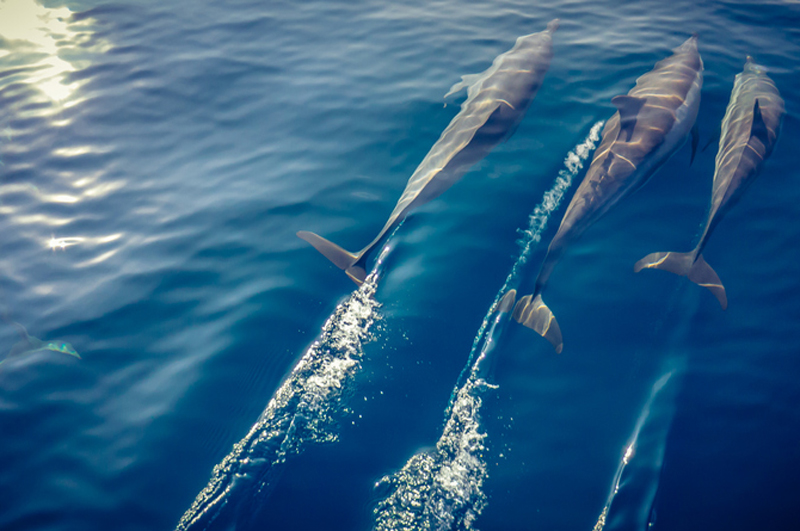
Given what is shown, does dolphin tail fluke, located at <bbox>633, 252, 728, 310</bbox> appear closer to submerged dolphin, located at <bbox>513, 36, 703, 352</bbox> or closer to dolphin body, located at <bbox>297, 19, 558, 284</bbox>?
submerged dolphin, located at <bbox>513, 36, 703, 352</bbox>

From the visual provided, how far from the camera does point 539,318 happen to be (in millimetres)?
4301

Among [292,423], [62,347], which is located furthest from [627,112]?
[62,347]

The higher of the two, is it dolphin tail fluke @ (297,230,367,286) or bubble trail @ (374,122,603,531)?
dolphin tail fluke @ (297,230,367,286)

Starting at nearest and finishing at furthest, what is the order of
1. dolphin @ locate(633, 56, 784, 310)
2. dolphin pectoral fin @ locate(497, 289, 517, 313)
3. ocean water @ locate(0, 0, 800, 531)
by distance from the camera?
ocean water @ locate(0, 0, 800, 531) < dolphin pectoral fin @ locate(497, 289, 517, 313) < dolphin @ locate(633, 56, 784, 310)

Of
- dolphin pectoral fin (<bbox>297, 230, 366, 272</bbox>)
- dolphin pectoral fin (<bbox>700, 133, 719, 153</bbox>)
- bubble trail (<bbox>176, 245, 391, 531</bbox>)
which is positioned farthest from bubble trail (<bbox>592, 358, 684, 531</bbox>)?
dolphin pectoral fin (<bbox>700, 133, 719, 153</bbox>)

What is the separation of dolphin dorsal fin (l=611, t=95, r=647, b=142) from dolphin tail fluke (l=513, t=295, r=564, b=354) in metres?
2.82

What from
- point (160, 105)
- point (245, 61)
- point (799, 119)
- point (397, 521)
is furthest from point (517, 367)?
point (245, 61)

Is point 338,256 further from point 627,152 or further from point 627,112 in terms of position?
point 627,112

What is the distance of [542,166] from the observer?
5836 millimetres

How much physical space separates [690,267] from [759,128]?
269cm

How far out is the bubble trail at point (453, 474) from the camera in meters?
3.31

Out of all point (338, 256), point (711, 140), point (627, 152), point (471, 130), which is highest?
point (471, 130)

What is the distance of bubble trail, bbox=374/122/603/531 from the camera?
3.31 meters

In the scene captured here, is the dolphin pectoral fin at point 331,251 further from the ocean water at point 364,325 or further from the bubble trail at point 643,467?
the bubble trail at point 643,467
